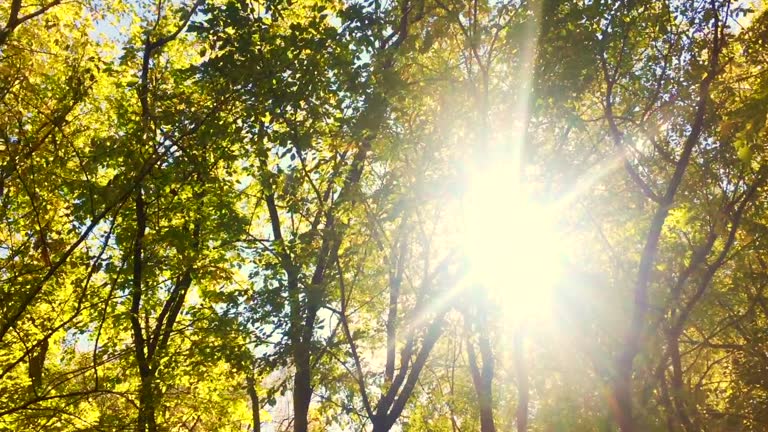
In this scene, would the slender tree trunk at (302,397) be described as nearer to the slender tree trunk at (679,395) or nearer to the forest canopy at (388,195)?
the forest canopy at (388,195)

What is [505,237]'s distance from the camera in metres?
9.73

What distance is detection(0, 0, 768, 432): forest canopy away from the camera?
307 inches

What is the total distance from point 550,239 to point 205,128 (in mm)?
7476

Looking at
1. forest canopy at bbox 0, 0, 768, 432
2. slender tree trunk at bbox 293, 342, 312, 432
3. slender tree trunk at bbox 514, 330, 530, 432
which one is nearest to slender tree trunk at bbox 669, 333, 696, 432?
forest canopy at bbox 0, 0, 768, 432

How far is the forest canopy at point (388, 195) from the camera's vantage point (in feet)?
25.6

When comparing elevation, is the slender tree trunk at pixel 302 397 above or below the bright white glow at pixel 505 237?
below

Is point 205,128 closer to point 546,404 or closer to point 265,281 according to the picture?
point 265,281

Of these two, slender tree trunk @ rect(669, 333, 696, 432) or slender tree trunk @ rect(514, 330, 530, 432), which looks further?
slender tree trunk @ rect(669, 333, 696, 432)

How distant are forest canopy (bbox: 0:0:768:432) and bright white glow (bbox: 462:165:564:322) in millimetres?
58

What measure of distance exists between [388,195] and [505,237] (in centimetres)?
265

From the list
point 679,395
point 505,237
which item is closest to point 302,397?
point 505,237

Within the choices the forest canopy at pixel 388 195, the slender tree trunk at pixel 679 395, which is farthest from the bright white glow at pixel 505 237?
the slender tree trunk at pixel 679 395

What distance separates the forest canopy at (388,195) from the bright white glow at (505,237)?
2.3 inches

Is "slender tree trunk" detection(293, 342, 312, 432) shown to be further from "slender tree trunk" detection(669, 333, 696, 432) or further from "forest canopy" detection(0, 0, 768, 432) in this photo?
"slender tree trunk" detection(669, 333, 696, 432)
